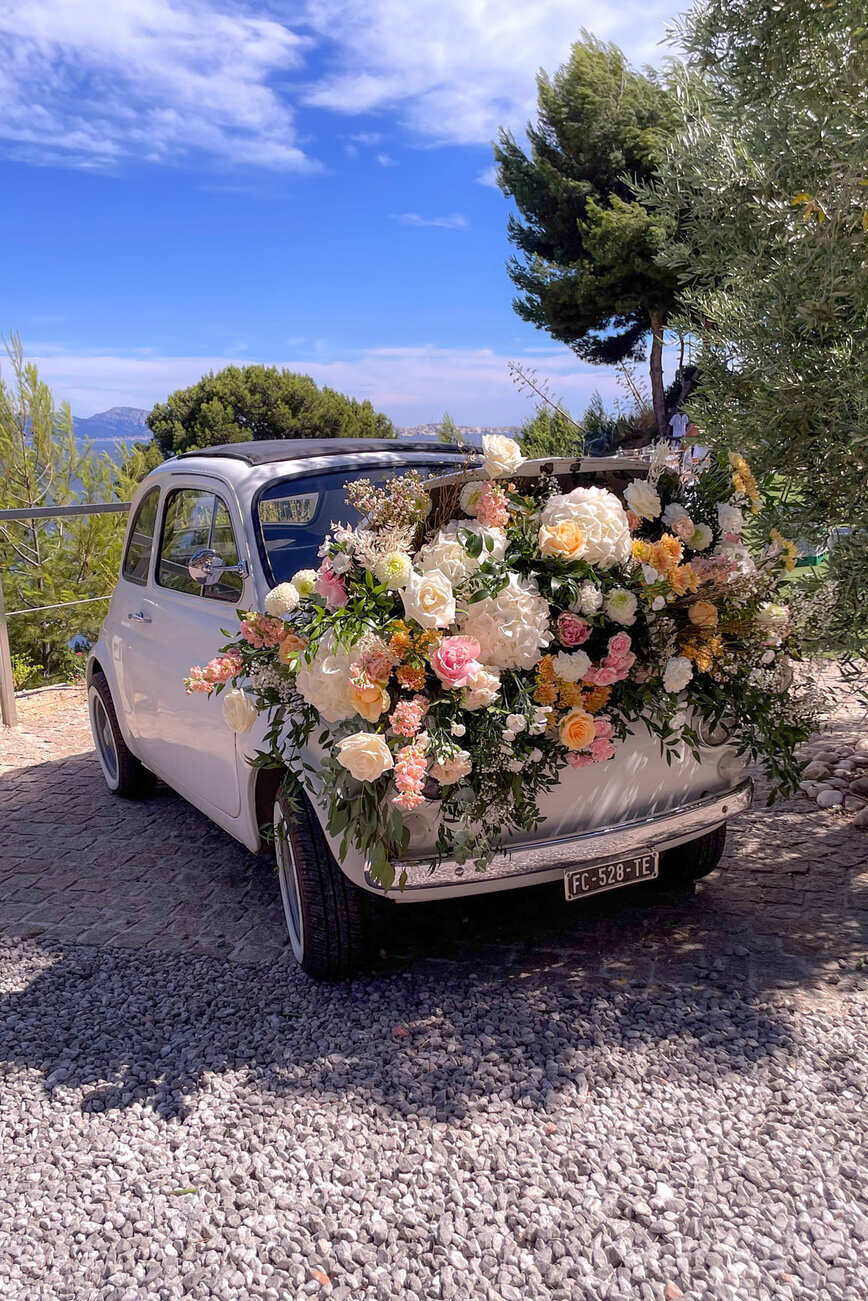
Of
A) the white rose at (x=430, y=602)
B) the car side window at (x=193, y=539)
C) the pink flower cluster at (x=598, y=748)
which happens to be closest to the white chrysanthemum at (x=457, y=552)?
the white rose at (x=430, y=602)

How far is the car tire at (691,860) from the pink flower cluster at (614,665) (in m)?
1.37

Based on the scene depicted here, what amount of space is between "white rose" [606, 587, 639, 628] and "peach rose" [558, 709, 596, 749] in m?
0.34

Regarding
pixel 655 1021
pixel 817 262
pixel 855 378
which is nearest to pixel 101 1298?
pixel 655 1021

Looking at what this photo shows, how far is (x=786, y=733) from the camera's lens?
143 inches

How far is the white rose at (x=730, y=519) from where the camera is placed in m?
3.44

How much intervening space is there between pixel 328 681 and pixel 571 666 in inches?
28.9

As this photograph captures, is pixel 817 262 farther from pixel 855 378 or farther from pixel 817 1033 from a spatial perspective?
pixel 817 1033

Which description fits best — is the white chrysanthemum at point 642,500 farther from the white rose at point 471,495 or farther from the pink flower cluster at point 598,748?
the pink flower cluster at point 598,748

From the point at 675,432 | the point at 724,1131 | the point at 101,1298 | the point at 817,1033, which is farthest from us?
the point at 675,432

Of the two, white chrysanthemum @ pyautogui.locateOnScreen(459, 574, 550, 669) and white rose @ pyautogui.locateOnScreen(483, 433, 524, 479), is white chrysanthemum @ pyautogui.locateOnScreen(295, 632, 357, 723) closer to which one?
white chrysanthemum @ pyautogui.locateOnScreen(459, 574, 550, 669)

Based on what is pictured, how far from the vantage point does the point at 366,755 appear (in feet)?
9.43

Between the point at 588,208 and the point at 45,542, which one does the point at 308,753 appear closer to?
the point at 45,542

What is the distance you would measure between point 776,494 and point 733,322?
0.77 m

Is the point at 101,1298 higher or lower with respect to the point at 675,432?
lower
